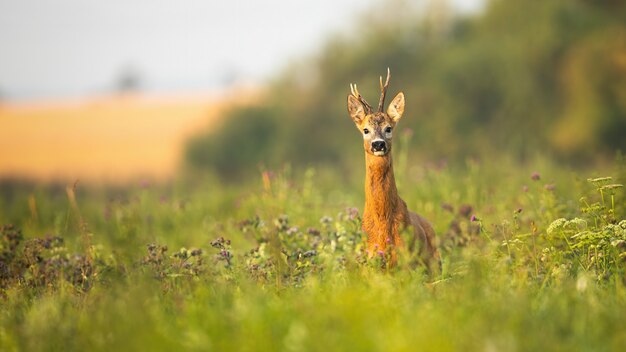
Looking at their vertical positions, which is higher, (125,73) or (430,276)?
(125,73)

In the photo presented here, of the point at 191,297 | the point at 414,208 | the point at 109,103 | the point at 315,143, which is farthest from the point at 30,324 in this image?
the point at 109,103

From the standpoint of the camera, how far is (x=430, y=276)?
6445 mm

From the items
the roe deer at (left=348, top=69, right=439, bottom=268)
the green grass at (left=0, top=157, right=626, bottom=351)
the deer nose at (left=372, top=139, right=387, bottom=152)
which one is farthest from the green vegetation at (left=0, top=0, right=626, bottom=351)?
the deer nose at (left=372, top=139, right=387, bottom=152)

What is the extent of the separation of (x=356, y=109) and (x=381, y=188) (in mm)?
826

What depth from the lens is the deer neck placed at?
263 inches

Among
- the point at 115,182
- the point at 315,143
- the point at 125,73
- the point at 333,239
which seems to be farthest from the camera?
the point at 125,73

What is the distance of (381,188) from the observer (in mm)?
6754

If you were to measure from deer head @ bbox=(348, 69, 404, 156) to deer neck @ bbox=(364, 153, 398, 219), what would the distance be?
84 mm

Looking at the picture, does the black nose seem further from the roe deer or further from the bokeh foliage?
the bokeh foliage

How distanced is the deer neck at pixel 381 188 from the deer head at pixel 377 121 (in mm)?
84

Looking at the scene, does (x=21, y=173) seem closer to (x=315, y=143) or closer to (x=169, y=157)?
(x=315, y=143)

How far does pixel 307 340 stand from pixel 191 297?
4.73 feet

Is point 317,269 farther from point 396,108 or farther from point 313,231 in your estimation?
point 396,108

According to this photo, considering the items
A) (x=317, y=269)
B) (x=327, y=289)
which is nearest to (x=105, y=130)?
(x=317, y=269)
